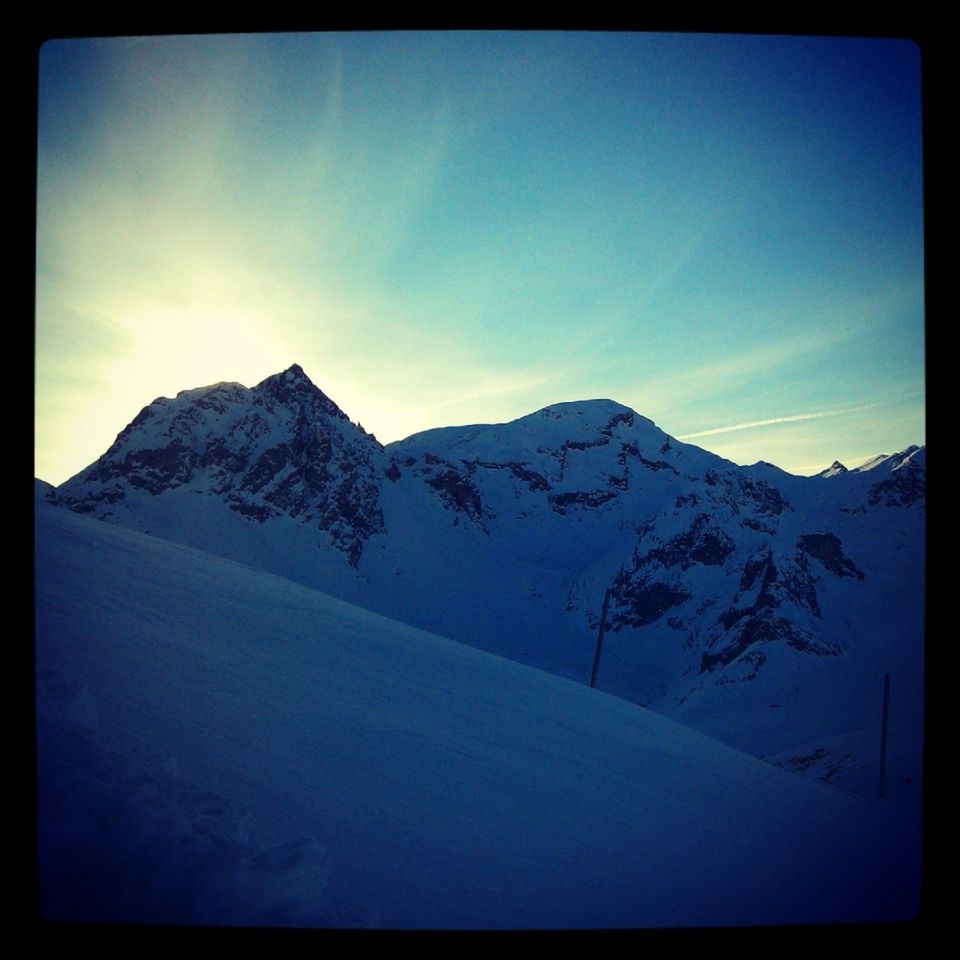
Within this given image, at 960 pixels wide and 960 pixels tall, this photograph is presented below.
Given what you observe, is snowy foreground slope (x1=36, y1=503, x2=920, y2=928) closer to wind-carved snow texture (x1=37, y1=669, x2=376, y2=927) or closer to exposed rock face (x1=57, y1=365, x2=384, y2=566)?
wind-carved snow texture (x1=37, y1=669, x2=376, y2=927)

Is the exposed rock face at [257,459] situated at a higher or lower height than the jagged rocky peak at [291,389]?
lower

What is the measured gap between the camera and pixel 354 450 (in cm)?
10106

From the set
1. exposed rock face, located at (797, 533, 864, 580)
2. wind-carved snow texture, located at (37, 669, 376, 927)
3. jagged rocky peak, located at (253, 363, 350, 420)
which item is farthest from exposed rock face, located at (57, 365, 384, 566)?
wind-carved snow texture, located at (37, 669, 376, 927)

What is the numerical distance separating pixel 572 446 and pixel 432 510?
54.2 m

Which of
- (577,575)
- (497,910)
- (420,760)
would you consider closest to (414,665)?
(420,760)

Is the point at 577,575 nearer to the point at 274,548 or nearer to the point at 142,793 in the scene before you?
the point at 274,548

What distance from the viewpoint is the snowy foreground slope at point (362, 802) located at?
2402 mm

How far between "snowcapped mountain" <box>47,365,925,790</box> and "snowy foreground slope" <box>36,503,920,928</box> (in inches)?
1349

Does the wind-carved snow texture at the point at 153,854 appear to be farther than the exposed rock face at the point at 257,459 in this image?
No

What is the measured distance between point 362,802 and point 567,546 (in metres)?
105

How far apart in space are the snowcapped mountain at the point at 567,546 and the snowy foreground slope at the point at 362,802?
34262mm

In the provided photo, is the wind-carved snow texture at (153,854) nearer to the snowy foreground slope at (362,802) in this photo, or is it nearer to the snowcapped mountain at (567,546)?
the snowy foreground slope at (362,802)

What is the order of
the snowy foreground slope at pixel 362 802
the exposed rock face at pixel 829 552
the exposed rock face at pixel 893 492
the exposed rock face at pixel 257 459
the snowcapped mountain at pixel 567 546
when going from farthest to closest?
the exposed rock face at pixel 893 492 → the exposed rock face at pixel 257 459 → the exposed rock face at pixel 829 552 → the snowcapped mountain at pixel 567 546 → the snowy foreground slope at pixel 362 802

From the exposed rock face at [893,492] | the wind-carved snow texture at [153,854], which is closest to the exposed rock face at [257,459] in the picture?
the wind-carved snow texture at [153,854]
